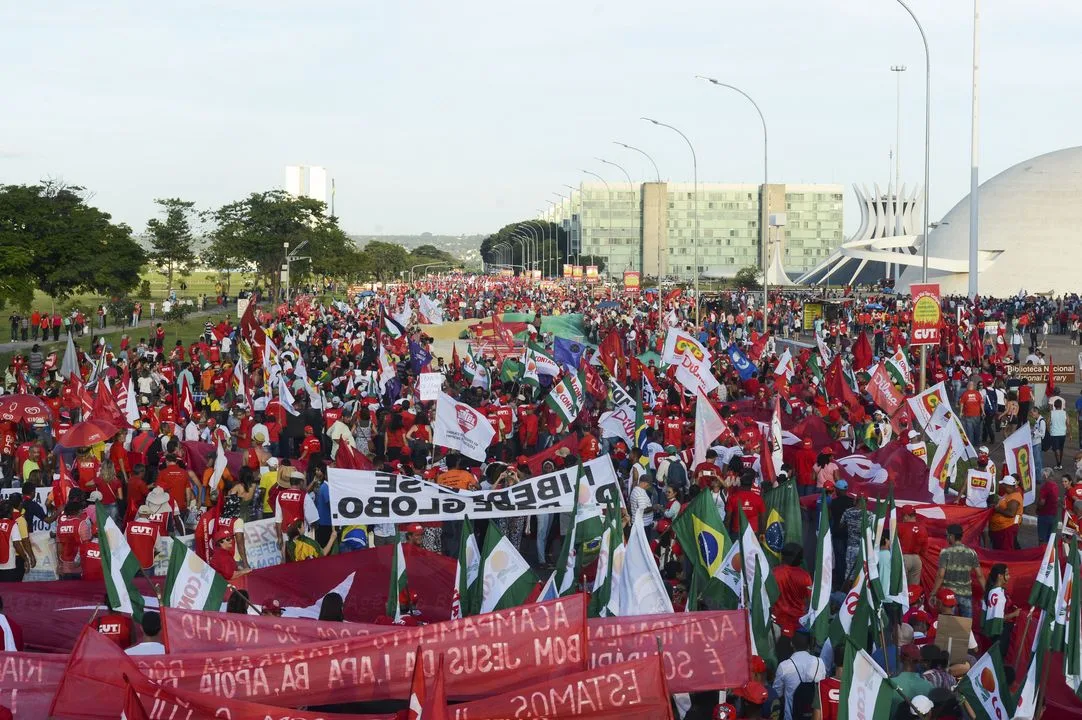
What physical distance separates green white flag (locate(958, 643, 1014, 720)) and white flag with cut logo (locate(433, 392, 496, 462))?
9.18 metres

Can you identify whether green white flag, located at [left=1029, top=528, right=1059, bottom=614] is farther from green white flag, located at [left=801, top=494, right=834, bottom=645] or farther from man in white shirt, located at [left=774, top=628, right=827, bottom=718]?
man in white shirt, located at [left=774, top=628, right=827, bottom=718]

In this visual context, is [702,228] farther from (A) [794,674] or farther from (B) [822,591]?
(A) [794,674]

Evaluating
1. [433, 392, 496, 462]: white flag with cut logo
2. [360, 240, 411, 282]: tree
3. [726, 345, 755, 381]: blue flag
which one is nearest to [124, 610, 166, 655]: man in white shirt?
[433, 392, 496, 462]: white flag with cut logo

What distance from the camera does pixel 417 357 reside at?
27.8 m

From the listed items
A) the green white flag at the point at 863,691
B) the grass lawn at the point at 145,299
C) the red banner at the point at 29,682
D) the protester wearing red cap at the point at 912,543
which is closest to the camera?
the green white flag at the point at 863,691

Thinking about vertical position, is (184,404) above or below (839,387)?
below

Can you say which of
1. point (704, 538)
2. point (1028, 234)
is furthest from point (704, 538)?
point (1028, 234)

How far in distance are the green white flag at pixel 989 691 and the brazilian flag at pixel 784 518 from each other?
445 centimetres

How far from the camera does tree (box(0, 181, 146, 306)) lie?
2421 inches

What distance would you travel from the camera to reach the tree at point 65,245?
202ft

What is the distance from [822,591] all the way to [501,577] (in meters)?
2.18

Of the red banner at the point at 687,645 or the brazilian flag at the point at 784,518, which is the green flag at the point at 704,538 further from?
the red banner at the point at 687,645

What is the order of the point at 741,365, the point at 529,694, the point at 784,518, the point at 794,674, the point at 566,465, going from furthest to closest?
the point at 741,365 < the point at 566,465 < the point at 784,518 < the point at 794,674 < the point at 529,694

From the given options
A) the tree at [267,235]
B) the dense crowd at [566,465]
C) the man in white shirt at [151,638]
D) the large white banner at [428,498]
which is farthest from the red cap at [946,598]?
the tree at [267,235]
